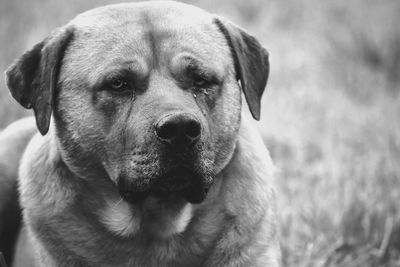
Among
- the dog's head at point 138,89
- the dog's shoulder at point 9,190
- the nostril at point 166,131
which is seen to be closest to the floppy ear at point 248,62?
the dog's head at point 138,89

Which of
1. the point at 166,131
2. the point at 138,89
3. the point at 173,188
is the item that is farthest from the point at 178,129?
the point at 138,89

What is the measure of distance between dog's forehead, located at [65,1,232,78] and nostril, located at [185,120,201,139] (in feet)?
1.78

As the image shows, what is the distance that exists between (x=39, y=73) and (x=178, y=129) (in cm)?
94

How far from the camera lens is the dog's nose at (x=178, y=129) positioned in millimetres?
2883

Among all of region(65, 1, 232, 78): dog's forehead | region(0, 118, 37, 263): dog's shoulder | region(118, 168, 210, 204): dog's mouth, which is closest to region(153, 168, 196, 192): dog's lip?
region(118, 168, 210, 204): dog's mouth

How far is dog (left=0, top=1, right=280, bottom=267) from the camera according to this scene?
129 inches

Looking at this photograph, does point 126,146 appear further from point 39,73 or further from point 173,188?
point 39,73

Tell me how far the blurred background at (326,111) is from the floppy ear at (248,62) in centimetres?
108

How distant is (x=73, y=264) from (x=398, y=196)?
243 centimetres

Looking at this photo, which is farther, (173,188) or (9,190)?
(9,190)

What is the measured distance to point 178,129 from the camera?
2889 millimetres

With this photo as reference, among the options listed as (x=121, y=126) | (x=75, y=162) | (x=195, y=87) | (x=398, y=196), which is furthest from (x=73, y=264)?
(x=398, y=196)

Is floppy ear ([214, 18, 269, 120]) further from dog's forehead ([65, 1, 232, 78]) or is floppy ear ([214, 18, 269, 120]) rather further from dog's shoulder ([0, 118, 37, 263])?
dog's shoulder ([0, 118, 37, 263])

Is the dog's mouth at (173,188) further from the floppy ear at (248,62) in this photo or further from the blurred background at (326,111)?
the blurred background at (326,111)
